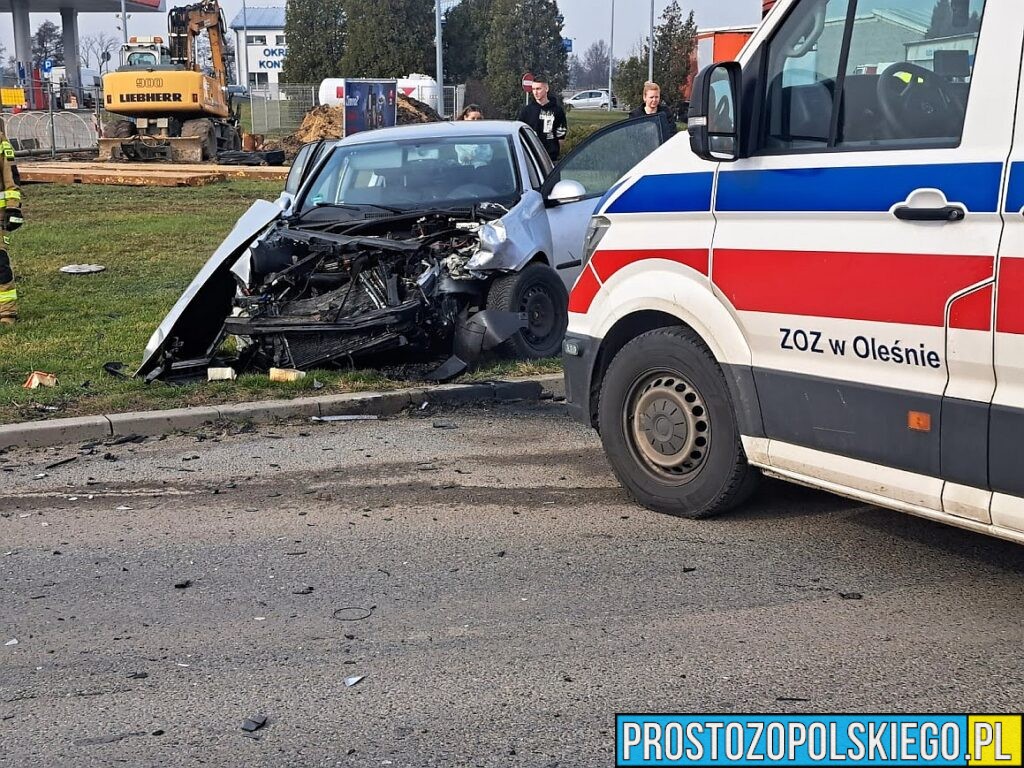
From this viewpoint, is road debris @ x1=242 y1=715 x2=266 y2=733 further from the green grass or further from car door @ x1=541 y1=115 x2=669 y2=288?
the green grass

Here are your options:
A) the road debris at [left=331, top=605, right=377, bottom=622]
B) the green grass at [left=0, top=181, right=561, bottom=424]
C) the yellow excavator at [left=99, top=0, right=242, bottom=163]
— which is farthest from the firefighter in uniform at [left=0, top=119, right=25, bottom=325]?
the yellow excavator at [left=99, top=0, right=242, bottom=163]

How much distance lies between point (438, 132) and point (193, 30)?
95.8 feet

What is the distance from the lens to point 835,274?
169 inches

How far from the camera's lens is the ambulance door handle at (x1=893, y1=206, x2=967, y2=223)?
12.7ft

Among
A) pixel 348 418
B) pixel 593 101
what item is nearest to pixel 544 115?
pixel 348 418

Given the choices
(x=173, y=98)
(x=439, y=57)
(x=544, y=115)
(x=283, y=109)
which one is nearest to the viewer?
(x=544, y=115)

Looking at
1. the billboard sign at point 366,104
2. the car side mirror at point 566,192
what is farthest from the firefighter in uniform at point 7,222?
the billboard sign at point 366,104

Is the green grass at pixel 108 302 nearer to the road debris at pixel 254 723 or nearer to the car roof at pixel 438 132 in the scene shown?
the car roof at pixel 438 132

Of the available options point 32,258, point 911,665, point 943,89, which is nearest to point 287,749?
point 911,665

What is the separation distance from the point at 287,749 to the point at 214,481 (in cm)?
301

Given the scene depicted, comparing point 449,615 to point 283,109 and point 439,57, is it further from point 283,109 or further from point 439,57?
point 283,109

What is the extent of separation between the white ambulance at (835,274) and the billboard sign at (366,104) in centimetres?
2747

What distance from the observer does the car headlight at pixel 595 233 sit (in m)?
5.41

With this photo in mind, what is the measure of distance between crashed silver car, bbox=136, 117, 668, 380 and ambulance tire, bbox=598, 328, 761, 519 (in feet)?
9.04
